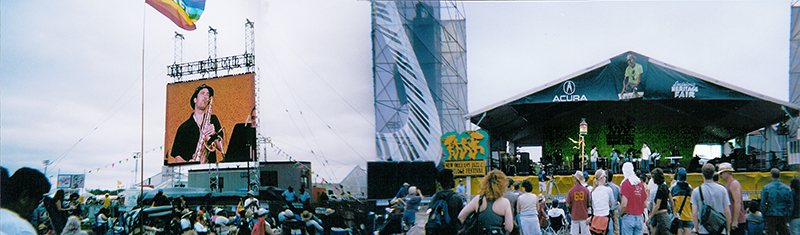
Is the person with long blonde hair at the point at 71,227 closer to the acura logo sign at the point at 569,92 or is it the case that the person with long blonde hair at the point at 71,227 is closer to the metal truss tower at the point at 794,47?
the acura logo sign at the point at 569,92

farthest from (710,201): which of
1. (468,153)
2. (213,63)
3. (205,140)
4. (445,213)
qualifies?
(205,140)

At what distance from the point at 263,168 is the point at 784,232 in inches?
366

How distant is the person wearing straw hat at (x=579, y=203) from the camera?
19.6 feet

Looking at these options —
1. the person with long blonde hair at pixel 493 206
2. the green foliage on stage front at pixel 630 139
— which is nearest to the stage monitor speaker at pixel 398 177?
the person with long blonde hair at pixel 493 206

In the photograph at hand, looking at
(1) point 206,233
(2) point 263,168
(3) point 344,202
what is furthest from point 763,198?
(2) point 263,168

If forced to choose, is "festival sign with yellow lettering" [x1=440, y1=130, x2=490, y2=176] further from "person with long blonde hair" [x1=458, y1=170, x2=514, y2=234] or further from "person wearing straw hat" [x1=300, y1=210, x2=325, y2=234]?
"person with long blonde hair" [x1=458, y1=170, x2=514, y2=234]

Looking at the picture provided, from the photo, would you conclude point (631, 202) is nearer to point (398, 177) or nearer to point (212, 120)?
point (398, 177)

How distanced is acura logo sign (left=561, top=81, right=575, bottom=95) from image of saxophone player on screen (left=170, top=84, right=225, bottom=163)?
25.4 feet

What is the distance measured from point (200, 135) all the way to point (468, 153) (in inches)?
282

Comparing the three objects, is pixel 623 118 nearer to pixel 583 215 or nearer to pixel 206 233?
pixel 583 215

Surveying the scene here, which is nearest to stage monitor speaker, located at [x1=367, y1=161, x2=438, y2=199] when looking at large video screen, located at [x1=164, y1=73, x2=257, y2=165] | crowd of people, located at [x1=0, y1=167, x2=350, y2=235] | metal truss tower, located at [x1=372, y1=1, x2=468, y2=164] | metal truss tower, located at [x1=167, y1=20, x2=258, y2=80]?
metal truss tower, located at [x1=372, y1=1, x2=468, y2=164]

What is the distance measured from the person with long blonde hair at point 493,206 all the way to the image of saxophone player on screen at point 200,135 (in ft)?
30.4

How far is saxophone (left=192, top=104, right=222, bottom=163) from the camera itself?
12188 millimetres

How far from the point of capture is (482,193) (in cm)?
413
